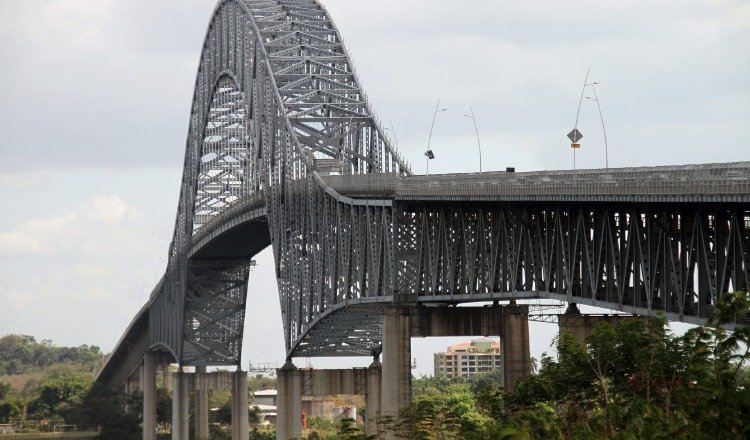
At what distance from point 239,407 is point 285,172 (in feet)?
160

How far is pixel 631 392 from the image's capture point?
63906mm

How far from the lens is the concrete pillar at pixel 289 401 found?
5320 inches

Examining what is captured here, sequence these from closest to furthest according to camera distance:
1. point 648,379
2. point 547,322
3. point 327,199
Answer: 1. point 648,379
2. point 547,322
3. point 327,199

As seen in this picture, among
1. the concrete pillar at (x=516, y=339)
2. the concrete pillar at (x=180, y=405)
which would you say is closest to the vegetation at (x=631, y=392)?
the concrete pillar at (x=516, y=339)

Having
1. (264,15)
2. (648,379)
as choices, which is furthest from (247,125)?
(648,379)

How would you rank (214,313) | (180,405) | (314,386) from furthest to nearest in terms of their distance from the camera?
1. (180,405)
2. (214,313)
3. (314,386)

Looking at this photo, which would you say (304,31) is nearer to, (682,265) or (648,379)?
(682,265)

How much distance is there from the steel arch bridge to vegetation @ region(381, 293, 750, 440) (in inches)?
109

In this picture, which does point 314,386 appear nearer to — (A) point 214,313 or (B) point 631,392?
(A) point 214,313

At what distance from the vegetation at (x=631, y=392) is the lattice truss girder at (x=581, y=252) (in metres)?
2.06

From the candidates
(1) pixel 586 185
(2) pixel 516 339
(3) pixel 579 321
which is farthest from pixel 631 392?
(2) pixel 516 339

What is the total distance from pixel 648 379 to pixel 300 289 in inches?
2895

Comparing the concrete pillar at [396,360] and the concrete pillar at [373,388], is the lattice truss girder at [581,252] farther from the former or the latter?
the concrete pillar at [373,388]

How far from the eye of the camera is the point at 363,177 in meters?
113
